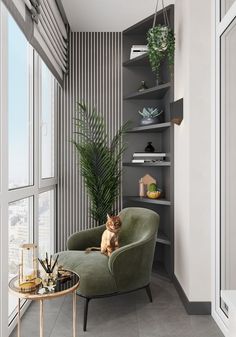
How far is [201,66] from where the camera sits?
2.64 meters

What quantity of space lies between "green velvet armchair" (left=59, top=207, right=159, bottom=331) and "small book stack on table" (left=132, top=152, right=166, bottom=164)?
2.57 feet

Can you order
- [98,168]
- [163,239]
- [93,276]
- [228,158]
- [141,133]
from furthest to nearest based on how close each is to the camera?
[141,133] → [98,168] → [163,239] → [93,276] → [228,158]

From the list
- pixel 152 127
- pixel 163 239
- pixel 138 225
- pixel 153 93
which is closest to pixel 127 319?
pixel 138 225

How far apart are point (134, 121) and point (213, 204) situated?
170cm

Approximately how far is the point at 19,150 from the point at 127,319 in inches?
62.2

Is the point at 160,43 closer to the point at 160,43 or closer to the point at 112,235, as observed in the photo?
the point at 160,43

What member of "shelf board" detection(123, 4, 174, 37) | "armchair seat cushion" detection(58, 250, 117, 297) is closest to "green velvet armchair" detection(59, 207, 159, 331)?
"armchair seat cushion" detection(58, 250, 117, 297)

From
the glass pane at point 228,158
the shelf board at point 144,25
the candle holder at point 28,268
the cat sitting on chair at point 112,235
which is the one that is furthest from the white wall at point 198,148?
the candle holder at point 28,268

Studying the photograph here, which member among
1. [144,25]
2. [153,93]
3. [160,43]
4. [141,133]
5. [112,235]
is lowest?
[112,235]

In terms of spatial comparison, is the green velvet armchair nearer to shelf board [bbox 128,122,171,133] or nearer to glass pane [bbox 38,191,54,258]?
glass pane [bbox 38,191,54,258]

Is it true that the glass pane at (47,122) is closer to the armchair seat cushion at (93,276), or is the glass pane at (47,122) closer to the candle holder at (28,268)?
the armchair seat cushion at (93,276)

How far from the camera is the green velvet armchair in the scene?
2.46m

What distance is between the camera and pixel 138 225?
298 cm

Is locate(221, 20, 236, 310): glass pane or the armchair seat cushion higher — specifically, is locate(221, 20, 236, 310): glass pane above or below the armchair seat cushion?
above
